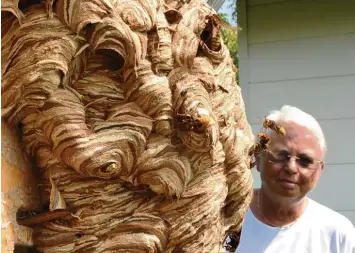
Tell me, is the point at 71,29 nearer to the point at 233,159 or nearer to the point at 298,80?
the point at 233,159

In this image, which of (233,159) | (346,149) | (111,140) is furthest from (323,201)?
(111,140)

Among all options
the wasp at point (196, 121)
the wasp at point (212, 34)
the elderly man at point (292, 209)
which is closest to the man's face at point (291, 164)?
the elderly man at point (292, 209)

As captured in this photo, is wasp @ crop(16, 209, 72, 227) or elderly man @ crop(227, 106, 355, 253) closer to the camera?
wasp @ crop(16, 209, 72, 227)

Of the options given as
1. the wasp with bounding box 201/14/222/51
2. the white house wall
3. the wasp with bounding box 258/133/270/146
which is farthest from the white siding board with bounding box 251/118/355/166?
the wasp with bounding box 201/14/222/51

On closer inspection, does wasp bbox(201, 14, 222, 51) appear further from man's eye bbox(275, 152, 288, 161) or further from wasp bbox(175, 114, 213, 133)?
man's eye bbox(275, 152, 288, 161)

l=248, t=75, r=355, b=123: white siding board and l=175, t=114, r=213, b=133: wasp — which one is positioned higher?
l=175, t=114, r=213, b=133: wasp

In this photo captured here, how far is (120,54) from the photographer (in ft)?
2.51

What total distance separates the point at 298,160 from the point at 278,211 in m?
0.20

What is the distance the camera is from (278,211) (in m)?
2.16

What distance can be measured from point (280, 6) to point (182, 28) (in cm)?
226

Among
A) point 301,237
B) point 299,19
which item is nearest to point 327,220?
point 301,237

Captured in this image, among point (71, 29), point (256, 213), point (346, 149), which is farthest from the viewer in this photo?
point (346, 149)

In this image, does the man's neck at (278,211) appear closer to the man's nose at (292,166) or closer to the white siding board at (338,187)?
the man's nose at (292,166)

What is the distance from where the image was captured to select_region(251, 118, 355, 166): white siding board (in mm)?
2938
